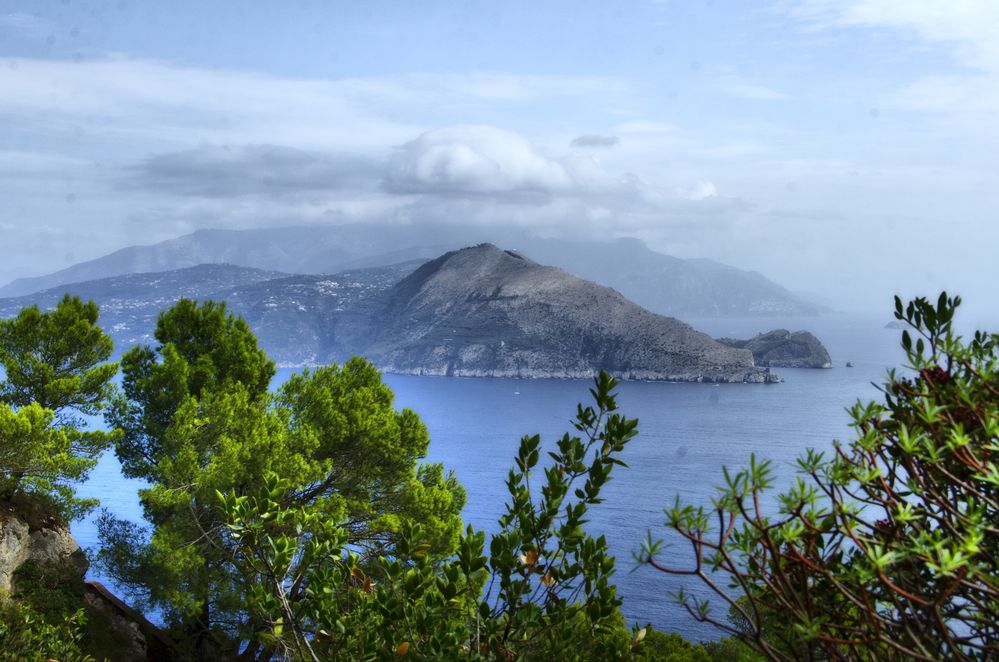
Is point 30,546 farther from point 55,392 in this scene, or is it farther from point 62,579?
point 55,392

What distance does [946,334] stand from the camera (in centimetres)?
467

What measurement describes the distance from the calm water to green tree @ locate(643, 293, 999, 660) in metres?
31.0

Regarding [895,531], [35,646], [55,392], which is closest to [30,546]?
[55,392]

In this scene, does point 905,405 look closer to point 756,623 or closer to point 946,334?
point 946,334

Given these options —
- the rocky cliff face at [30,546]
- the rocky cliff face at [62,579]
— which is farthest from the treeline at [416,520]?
the rocky cliff face at [30,546]

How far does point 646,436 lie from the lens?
116312 mm

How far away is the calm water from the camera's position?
67.4 meters

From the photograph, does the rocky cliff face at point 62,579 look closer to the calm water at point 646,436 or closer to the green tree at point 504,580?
the green tree at point 504,580

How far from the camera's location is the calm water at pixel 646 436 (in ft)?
221

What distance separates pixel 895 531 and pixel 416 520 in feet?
66.4

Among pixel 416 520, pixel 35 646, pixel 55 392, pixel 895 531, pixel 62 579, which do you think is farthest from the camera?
pixel 416 520

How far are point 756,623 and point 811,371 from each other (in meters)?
200

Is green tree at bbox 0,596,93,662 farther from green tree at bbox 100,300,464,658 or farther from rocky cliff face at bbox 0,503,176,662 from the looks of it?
green tree at bbox 100,300,464,658

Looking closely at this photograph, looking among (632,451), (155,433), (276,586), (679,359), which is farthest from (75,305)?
(679,359)
